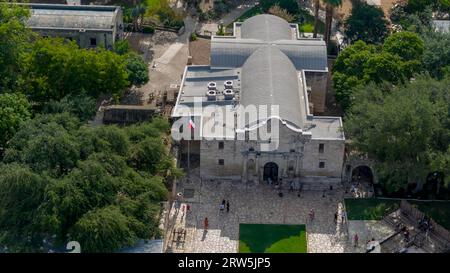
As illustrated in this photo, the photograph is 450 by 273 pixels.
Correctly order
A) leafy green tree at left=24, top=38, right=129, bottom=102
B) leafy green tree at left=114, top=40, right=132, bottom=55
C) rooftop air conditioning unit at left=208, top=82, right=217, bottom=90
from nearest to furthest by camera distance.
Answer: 1. leafy green tree at left=24, top=38, right=129, bottom=102
2. rooftop air conditioning unit at left=208, top=82, right=217, bottom=90
3. leafy green tree at left=114, top=40, right=132, bottom=55

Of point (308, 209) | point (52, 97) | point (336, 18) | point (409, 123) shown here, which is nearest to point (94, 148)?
point (52, 97)

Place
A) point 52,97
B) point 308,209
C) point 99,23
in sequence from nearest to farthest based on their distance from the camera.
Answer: point 308,209, point 52,97, point 99,23

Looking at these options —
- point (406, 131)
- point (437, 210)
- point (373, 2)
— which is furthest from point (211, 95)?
point (373, 2)

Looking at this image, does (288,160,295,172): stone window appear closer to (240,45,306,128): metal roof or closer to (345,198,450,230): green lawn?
(240,45,306,128): metal roof

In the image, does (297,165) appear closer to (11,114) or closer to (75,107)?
(75,107)

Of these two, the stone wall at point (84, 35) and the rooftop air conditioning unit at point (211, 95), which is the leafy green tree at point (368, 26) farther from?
the stone wall at point (84, 35)

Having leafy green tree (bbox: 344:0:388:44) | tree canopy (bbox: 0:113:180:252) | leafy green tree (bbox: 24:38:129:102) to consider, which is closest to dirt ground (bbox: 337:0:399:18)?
leafy green tree (bbox: 344:0:388:44)

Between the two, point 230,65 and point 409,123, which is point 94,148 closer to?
point 230,65
